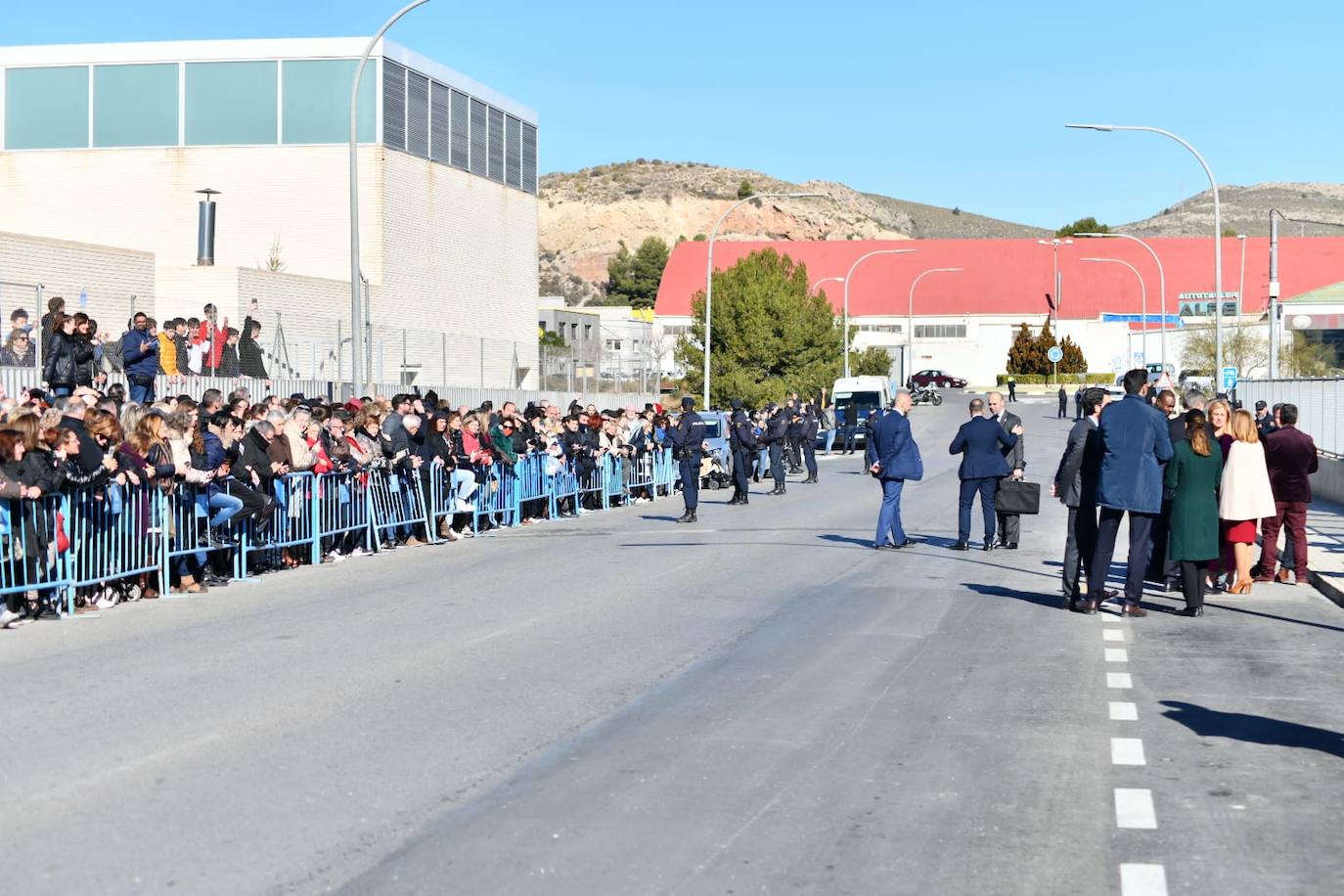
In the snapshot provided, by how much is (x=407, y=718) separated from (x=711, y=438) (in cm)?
2967

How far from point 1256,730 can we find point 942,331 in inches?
4156

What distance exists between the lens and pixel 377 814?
699cm

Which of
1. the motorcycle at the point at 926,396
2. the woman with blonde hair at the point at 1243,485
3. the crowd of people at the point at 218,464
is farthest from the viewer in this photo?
the motorcycle at the point at 926,396

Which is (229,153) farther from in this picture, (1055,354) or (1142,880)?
(1055,354)

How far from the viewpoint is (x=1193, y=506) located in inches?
565

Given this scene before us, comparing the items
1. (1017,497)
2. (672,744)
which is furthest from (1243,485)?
(672,744)

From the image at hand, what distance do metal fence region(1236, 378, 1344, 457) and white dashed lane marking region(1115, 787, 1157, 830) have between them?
2113cm

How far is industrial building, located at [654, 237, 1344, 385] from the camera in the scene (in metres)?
111

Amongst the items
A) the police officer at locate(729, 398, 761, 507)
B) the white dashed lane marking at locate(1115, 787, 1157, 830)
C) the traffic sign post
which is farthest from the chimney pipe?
the traffic sign post

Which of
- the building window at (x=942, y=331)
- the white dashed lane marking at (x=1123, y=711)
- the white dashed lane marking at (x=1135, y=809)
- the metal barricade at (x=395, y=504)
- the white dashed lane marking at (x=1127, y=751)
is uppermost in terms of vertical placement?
the building window at (x=942, y=331)

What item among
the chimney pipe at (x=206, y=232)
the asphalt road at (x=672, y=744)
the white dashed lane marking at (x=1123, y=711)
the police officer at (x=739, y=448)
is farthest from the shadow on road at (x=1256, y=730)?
the chimney pipe at (x=206, y=232)

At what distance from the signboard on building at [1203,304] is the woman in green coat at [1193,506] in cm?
8790

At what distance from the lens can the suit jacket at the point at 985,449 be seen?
1992cm

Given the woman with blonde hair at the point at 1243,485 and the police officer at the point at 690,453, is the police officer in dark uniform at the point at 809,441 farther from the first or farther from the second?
the woman with blonde hair at the point at 1243,485
